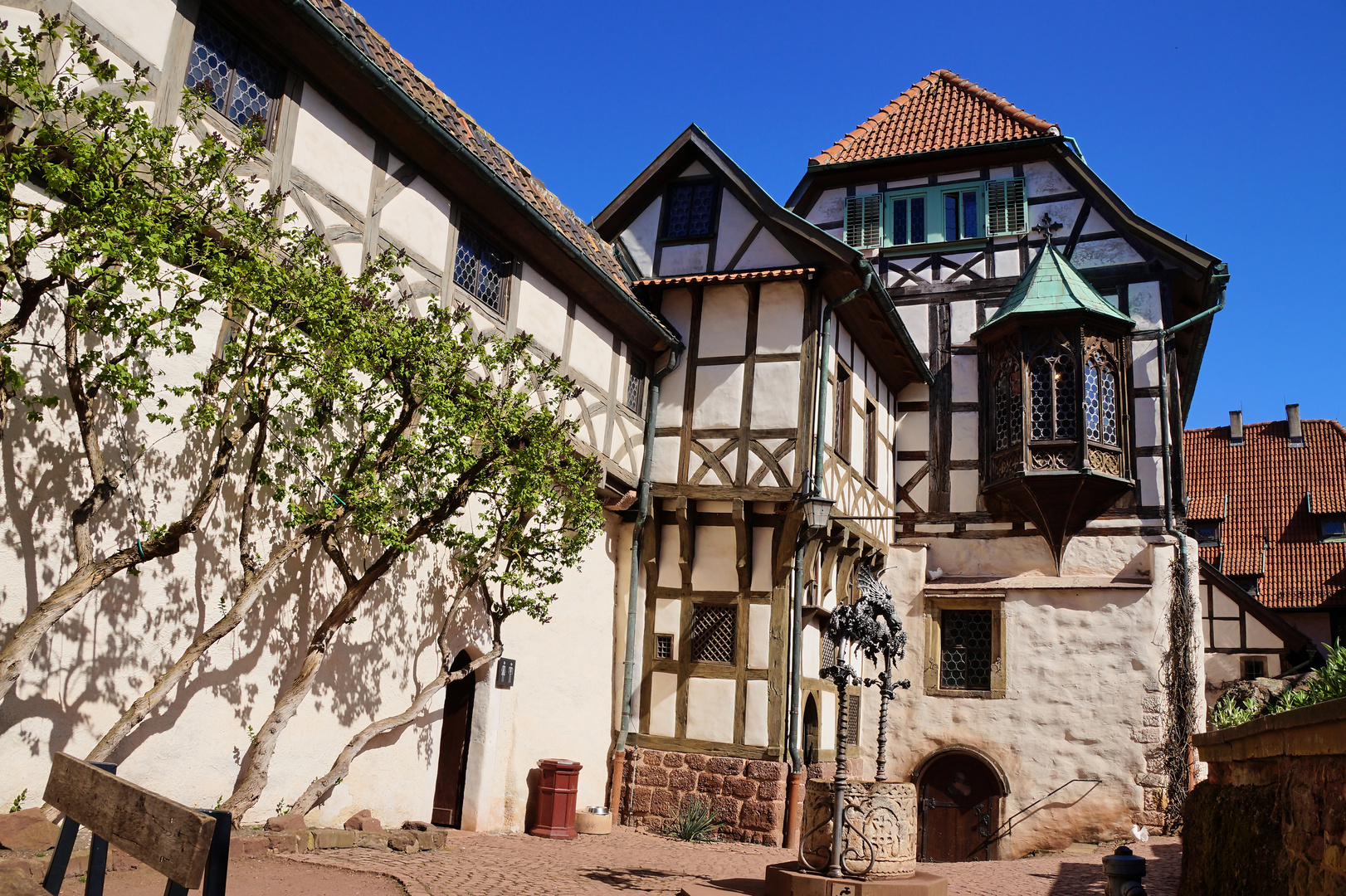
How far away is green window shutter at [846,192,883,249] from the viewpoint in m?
18.6

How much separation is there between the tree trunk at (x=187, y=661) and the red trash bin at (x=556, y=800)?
4805mm

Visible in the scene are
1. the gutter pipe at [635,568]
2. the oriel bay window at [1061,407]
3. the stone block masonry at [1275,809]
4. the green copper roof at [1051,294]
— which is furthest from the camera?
the green copper roof at [1051,294]

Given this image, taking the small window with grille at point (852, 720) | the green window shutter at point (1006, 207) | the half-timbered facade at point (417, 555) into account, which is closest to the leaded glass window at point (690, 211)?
the half-timbered facade at point (417, 555)

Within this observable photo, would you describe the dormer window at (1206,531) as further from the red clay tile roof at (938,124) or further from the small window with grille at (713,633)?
the small window with grille at (713,633)

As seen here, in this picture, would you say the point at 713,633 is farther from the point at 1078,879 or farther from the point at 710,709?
the point at 1078,879

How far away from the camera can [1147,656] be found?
15.7 metres

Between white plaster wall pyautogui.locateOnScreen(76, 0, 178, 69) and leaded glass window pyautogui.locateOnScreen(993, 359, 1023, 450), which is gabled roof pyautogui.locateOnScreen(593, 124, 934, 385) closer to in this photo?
leaded glass window pyautogui.locateOnScreen(993, 359, 1023, 450)

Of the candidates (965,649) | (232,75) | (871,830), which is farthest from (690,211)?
(871,830)

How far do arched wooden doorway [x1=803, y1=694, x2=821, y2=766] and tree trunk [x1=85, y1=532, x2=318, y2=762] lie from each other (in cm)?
794

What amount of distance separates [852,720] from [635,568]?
4.81 m

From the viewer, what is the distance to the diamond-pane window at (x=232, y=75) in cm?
817

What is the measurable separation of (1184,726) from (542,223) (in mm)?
11720

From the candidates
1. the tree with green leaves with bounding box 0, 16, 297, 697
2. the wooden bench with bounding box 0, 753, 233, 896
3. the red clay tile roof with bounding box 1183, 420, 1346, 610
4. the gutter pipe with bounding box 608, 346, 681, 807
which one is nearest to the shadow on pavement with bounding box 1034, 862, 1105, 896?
the gutter pipe with bounding box 608, 346, 681, 807

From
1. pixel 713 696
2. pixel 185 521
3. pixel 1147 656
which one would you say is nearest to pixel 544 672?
pixel 713 696
